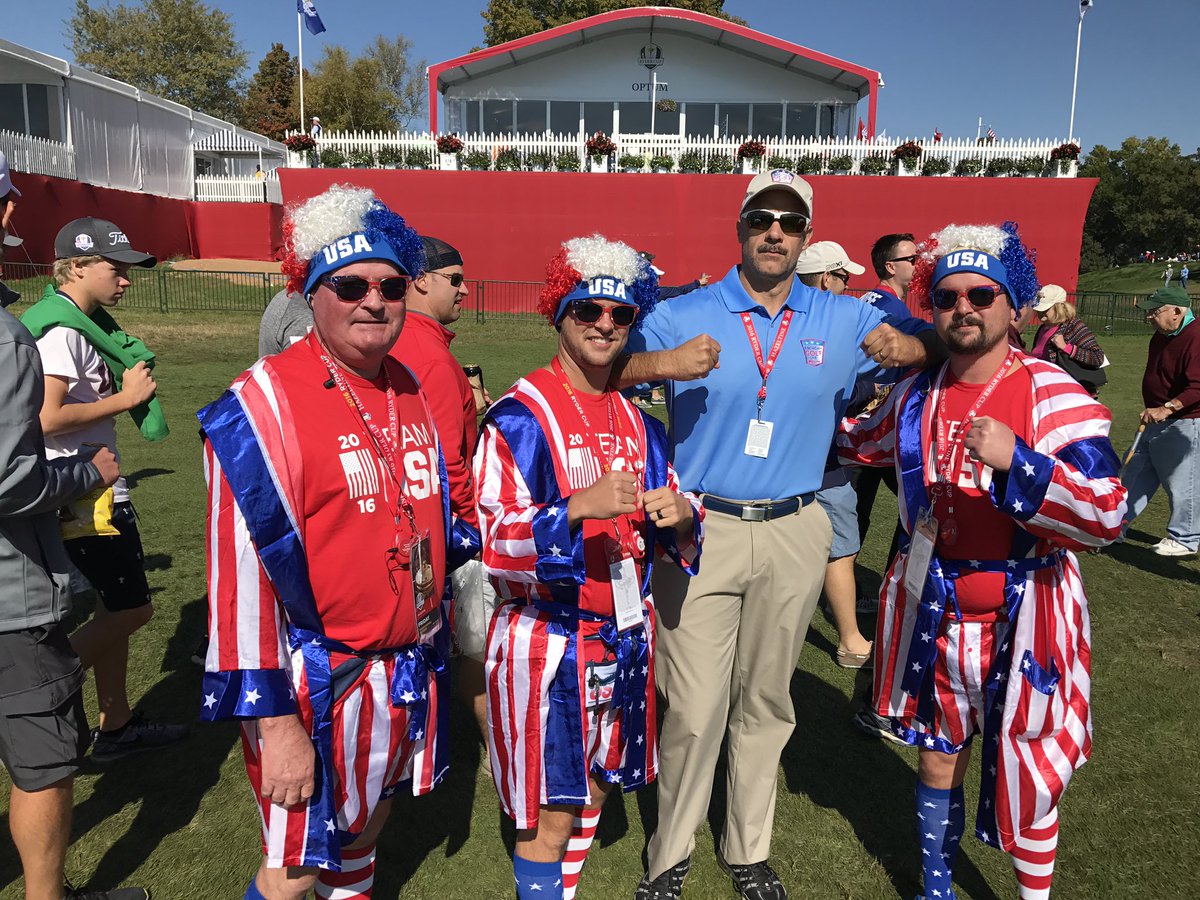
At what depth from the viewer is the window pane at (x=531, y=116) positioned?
28766 millimetres

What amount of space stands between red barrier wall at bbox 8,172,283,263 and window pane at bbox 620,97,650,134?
11.7m

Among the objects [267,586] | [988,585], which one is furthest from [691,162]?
[267,586]

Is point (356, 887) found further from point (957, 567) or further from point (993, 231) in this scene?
point (993, 231)

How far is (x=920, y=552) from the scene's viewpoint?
2764 millimetres

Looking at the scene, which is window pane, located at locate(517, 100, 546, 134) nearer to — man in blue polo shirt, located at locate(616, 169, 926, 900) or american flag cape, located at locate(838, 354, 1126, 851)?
man in blue polo shirt, located at locate(616, 169, 926, 900)

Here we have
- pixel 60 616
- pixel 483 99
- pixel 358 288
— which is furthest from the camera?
pixel 483 99

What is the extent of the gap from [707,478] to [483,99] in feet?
94.1

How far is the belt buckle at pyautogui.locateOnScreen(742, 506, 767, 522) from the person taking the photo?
299cm

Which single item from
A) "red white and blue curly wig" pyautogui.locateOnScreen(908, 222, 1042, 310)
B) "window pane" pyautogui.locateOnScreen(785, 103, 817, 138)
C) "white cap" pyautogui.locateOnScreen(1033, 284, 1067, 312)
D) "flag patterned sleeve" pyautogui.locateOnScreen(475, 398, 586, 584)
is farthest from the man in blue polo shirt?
"window pane" pyautogui.locateOnScreen(785, 103, 817, 138)

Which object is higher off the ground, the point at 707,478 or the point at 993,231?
the point at 993,231

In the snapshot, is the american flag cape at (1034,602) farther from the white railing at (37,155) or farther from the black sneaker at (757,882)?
the white railing at (37,155)

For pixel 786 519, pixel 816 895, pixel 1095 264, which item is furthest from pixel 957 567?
pixel 1095 264

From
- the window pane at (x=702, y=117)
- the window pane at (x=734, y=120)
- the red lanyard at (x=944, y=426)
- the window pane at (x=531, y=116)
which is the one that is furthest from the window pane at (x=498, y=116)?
the red lanyard at (x=944, y=426)

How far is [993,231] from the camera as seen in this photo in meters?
2.74
